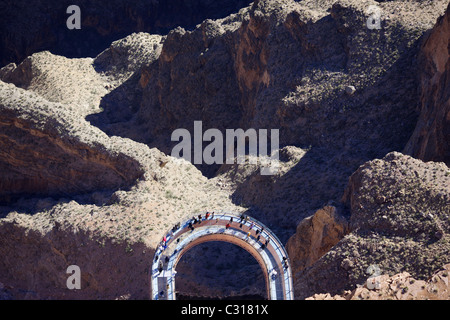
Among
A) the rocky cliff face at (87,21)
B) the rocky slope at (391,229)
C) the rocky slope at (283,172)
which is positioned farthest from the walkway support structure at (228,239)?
the rocky cliff face at (87,21)

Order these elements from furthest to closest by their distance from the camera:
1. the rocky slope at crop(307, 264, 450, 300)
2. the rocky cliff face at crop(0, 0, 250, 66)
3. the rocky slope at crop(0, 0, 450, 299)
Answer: the rocky cliff face at crop(0, 0, 250, 66) → the rocky slope at crop(0, 0, 450, 299) → the rocky slope at crop(307, 264, 450, 300)

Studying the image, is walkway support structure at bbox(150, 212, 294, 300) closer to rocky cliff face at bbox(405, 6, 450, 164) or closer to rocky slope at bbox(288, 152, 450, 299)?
rocky slope at bbox(288, 152, 450, 299)

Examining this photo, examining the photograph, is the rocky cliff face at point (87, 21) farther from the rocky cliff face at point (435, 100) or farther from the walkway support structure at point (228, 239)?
the walkway support structure at point (228, 239)

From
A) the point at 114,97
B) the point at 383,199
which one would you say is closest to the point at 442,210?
the point at 383,199

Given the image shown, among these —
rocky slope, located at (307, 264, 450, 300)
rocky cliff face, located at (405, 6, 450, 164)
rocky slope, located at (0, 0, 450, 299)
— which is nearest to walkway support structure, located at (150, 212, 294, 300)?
rocky slope, located at (0, 0, 450, 299)

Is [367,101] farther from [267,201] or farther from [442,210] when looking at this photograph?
[442,210]

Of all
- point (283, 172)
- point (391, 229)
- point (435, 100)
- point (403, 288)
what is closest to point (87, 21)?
point (283, 172)
